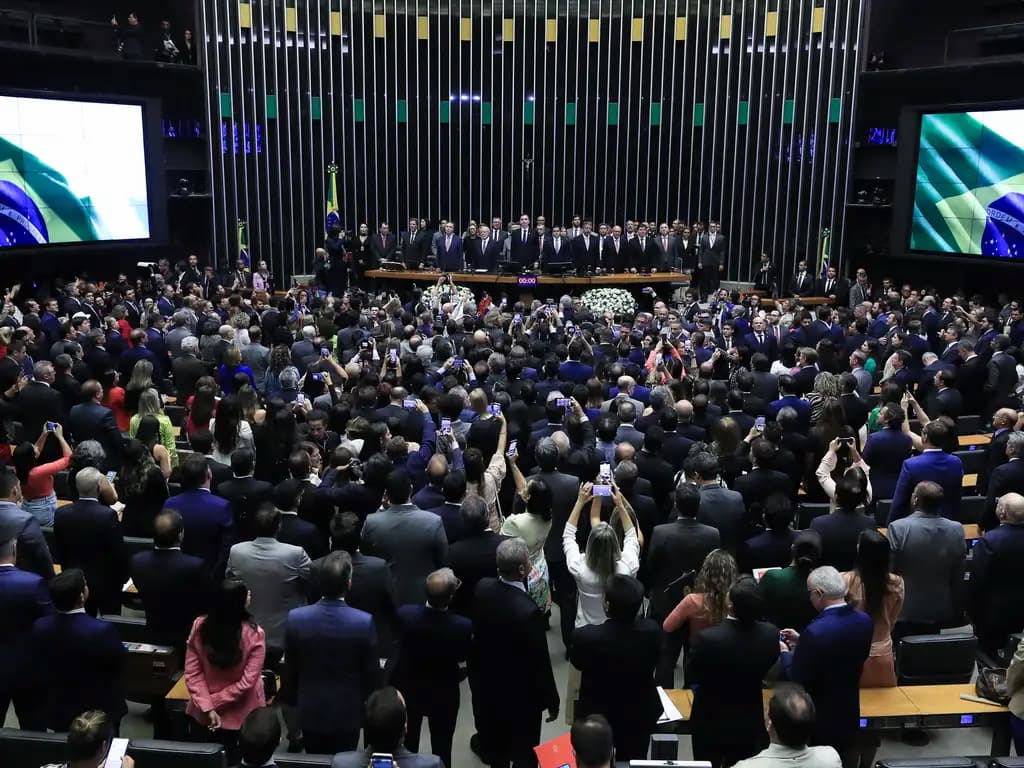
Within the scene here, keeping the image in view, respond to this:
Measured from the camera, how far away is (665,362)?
9.62 meters

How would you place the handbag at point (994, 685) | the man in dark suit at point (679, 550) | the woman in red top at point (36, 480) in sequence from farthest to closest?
the woman in red top at point (36, 480)
the man in dark suit at point (679, 550)
the handbag at point (994, 685)

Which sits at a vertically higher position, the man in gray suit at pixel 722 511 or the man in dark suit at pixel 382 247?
the man in dark suit at pixel 382 247

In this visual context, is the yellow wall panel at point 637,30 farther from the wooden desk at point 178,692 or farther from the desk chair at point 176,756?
the desk chair at point 176,756

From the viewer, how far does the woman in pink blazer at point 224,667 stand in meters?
4.22

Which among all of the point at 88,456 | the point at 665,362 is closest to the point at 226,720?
the point at 88,456

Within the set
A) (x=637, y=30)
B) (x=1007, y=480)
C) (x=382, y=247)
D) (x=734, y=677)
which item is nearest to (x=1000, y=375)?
(x=1007, y=480)

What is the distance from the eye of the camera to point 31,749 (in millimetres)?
3791

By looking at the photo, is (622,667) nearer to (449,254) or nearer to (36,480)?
(36,480)

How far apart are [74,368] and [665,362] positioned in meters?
5.36

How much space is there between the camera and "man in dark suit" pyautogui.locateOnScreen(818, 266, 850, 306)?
60.6 ft

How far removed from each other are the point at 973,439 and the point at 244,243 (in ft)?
50.8

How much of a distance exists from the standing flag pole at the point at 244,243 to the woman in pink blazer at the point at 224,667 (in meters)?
16.1

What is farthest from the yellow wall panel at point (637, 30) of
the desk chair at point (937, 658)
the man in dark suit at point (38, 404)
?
the desk chair at point (937, 658)

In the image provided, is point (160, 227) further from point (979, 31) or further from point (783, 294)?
point (979, 31)
